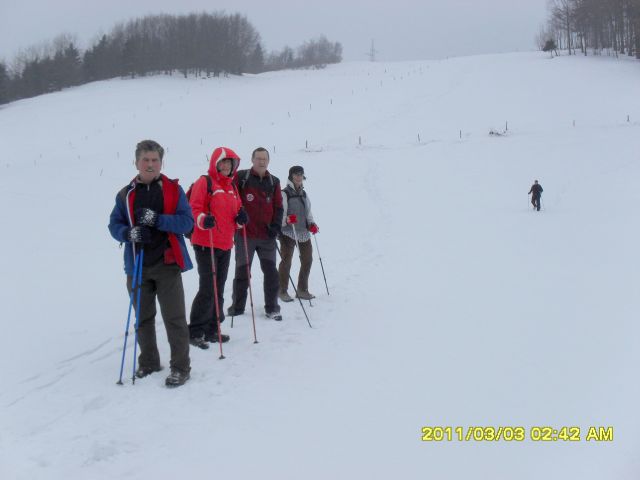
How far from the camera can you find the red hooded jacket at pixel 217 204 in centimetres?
544

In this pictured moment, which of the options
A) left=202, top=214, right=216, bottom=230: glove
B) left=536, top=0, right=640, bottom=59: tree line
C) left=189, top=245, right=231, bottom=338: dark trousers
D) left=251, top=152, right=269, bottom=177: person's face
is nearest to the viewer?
left=202, top=214, right=216, bottom=230: glove

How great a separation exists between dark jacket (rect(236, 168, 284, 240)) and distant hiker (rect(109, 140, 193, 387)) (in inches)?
66.8

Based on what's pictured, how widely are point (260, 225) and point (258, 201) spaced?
12.6 inches

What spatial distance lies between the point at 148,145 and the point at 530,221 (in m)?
13.1

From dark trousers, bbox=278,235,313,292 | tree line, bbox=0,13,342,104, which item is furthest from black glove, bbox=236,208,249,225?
tree line, bbox=0,13,342,104

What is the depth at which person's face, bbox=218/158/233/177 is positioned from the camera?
217 inches

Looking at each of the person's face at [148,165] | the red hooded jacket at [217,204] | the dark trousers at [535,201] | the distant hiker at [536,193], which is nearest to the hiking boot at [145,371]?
the red hooded jacket at [217,204]

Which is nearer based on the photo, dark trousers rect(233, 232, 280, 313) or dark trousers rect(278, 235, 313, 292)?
dark trousers rect(233, 232, 280, 313)

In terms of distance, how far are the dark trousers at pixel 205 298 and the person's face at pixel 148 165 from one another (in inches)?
47.8

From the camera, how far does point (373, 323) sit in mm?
6484

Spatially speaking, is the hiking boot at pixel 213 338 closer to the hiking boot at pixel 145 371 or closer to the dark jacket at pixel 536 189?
the hiking boot at pixel 145 371

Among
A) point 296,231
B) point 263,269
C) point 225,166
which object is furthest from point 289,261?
point 225,166

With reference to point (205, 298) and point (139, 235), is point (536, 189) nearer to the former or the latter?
point (205, 298)

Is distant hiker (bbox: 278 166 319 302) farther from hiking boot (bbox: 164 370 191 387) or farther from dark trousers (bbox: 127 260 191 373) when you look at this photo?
hiking boot (bbox: 164 370 191 387)
